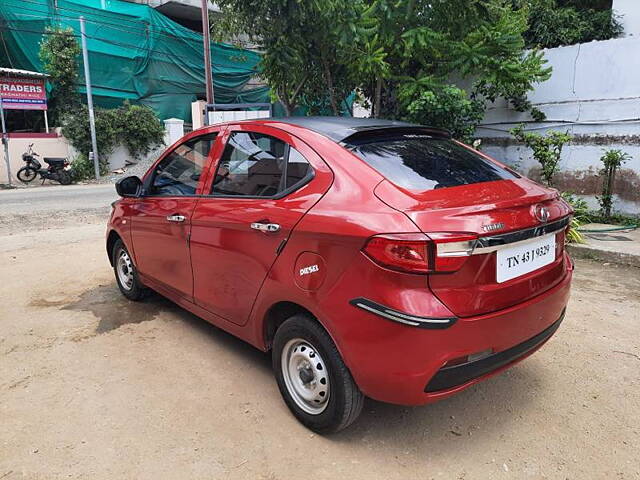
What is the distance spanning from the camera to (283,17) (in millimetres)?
6547

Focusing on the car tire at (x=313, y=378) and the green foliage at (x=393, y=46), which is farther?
the green foliage at (x=393, y=46)

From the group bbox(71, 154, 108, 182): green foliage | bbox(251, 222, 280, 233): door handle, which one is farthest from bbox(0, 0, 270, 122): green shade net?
bbox(251, 222, 280, 233): door handle

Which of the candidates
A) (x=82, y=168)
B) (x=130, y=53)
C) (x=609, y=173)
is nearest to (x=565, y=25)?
(x=609, y=173)

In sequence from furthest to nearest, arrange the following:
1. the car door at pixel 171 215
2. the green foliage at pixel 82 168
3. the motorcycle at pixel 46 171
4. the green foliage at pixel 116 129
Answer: the green foliage at pixel 116 129
the green foliage at pixel 82 168
the motorcycle at pixel 46 171
the car door at pixel 171 215

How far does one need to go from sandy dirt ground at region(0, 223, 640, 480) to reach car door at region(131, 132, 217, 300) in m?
0.49

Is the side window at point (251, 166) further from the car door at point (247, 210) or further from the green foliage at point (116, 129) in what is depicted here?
the green foliage at point (116, 129)

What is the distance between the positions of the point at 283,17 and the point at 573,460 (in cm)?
608

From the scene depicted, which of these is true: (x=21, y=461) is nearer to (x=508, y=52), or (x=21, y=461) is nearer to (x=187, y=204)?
(x=187, y=204)

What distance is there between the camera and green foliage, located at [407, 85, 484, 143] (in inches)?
296

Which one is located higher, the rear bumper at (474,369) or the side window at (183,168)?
the side window at (183,168)

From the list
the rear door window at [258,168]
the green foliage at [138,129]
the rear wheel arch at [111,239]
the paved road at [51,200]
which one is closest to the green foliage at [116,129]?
the green foliage at [138,129]

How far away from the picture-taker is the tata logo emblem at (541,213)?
2.36 meters

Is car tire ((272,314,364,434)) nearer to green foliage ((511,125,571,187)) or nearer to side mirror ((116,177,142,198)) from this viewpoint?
side mirror ((116,177,142,198))

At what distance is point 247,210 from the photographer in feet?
9.11
